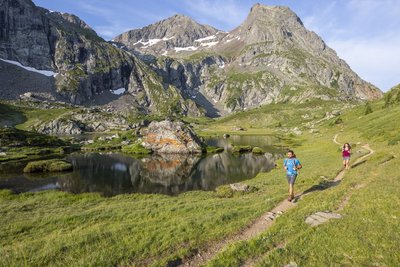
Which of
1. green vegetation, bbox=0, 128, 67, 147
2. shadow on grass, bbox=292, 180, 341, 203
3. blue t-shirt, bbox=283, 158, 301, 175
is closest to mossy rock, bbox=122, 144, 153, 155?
green vegetation, bbox=0, 128, 67, 147

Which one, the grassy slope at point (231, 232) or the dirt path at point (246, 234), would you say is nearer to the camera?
the grassy slope at point (231, 232)

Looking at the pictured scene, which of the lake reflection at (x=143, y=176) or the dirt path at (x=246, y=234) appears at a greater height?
the dirt path at (x=246, y=234)

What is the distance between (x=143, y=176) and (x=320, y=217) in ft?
193

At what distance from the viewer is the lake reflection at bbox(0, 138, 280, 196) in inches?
2361

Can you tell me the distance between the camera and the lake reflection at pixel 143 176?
5997 cm

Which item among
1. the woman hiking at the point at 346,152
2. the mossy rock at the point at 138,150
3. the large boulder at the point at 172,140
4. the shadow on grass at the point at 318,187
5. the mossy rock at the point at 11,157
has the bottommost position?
the mossy rock at the point at 11,157

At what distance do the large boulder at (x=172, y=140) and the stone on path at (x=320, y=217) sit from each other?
335 feet

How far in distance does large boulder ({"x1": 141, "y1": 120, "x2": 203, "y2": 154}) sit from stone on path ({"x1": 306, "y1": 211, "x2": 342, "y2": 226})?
102m

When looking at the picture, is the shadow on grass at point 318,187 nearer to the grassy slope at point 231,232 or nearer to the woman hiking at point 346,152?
the grassy slope at point 231,232

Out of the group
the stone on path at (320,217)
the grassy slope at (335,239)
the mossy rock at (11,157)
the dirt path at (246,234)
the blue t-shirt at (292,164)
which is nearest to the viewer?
the grassy slope at (335,239)

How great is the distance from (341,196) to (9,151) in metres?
120

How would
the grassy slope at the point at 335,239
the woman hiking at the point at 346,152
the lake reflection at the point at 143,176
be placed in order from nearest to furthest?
the grassy slope at the point at 335,239 → the woman hiking at the point at 346,152 → the lake reflection at the point at 143,176

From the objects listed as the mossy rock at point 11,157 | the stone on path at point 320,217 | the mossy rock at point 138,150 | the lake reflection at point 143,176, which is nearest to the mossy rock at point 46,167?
the lake reflection at point 143,176

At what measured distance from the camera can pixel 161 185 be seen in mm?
63031
